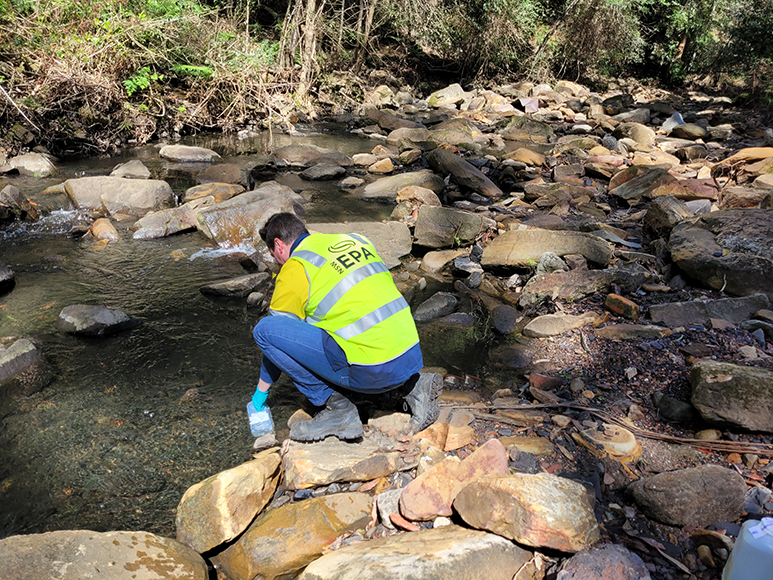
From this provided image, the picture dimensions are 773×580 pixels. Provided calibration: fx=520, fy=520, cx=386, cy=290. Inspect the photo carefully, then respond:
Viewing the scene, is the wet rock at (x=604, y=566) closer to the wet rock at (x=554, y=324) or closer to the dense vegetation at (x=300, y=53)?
the wet rock at (x=554, y=324)

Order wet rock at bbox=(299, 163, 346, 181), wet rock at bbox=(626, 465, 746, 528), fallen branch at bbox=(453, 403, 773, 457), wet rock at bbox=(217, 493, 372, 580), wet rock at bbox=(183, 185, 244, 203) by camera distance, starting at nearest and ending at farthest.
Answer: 1. wet rock at bbox=(626, 465, 746, 528)
2. wet rock at bbox=(217, 493, 372, 580)
3. fallen branch at bbox=(453, 403, 773, 457)
4. wet rock at bbox=(183, 185, 244, 203)
5. wet rock at bbox=(299, 163, 346, 181)

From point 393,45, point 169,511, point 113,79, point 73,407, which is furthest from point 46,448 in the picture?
point 393,45

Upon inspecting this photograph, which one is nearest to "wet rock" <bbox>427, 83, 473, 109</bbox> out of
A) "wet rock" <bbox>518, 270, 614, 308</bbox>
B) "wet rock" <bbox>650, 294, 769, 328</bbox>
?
"wet rock" <bbox>518, 270, 614, 308</bbox>

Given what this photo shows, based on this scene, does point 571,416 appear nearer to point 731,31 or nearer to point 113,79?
point 113,79

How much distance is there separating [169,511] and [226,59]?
10.3m

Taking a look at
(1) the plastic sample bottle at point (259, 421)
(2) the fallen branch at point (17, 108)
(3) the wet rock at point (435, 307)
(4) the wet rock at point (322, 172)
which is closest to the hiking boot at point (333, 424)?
(1) the plastic sample bottle at point (259, 421)

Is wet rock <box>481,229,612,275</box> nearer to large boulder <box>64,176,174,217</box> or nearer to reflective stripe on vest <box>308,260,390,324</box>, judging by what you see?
reflective stripe on vest <box>308,260,390,324</box>

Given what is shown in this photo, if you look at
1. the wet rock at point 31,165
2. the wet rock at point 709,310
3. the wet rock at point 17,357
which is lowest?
the wet rock at point 31,165

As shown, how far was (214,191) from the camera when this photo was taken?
724cm

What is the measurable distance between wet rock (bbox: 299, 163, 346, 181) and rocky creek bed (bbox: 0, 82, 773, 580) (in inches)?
26.5

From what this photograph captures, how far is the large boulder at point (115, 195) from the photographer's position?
6730 mm

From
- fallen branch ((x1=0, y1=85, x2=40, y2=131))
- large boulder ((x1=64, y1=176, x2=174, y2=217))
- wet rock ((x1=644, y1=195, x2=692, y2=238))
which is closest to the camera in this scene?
wet rock ((x1=644, y1=195, x2=692, y2=238))

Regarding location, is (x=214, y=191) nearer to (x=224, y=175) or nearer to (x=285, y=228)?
(x=224, y=175)

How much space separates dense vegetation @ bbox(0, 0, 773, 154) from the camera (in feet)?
28.5
